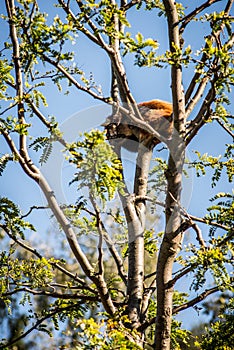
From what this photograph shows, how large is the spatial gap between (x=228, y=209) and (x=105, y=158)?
100 centimetres

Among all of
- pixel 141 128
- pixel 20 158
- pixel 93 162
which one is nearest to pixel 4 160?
pixel 20 158

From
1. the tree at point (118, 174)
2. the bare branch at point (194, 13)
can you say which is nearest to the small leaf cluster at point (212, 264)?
the tree at point (118, 174)

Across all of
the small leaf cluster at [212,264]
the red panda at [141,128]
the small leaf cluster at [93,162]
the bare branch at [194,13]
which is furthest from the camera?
the red panda at [141,128]

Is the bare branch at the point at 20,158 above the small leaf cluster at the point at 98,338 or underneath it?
above

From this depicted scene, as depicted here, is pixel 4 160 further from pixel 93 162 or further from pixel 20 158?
pixel 93 162

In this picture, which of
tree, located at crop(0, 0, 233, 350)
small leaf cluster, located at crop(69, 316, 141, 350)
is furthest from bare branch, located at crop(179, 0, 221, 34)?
small leaf cluster, located at crop(69, 316, 141, 350)

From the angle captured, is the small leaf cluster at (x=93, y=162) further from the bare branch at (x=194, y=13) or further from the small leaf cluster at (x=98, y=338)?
the bare branch at (x=194, y=13)

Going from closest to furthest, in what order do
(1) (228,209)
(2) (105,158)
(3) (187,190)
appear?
(2) (105,158) < (1) (228,209) < (3) (187,190)

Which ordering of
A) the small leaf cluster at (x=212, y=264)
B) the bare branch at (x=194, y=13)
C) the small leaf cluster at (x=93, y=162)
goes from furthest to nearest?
1. the bare branch at (x=194, y=13)
2. the small leaf cluster at (x=212, y=264)
3. the small leaf cluster at (x=93, y=162)

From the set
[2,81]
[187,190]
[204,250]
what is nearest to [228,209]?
[204,250]

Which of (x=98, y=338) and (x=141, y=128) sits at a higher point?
(x=141, y=128)

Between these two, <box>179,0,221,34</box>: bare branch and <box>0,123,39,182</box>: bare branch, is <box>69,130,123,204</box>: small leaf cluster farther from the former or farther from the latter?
<box>179,0,221,34</box>: bare branch

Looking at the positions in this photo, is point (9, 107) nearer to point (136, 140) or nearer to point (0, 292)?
point (0, 292)

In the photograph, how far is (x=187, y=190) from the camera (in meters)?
3.46
